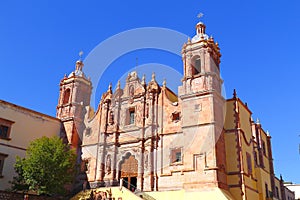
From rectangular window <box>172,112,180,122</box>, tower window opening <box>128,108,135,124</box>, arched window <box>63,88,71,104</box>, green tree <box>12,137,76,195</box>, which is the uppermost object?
arched window <box>63,88,71,104</box>

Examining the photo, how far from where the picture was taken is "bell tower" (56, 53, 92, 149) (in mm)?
30766

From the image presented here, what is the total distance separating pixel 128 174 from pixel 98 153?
3.68 m

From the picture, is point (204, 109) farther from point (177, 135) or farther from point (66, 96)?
point (66, 96)

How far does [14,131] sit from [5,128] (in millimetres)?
829

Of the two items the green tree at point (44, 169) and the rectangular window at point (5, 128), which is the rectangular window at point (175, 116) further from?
the rectangular window at point (5, 128)

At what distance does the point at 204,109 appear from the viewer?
24.1m

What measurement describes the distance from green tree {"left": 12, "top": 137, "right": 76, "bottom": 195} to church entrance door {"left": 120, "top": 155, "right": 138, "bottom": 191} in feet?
14.5

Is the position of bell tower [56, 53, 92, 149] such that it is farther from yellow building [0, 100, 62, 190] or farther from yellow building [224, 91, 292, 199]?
yellow building [224, 91, 292, 199]

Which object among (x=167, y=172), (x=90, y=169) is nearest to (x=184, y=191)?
(x=167, y=172)

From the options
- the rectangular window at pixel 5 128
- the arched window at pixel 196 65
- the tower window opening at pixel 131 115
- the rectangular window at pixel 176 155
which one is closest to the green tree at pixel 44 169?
the rectangular window at pixel 5 128

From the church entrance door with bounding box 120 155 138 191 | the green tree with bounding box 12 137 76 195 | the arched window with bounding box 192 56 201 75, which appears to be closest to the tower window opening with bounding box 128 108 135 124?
the church entrance door with bounding box 120 155 138 191

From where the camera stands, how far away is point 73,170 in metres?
26.3

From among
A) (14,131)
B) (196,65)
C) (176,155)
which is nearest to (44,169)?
(14,131)

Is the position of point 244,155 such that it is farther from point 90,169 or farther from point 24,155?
point 24,155
